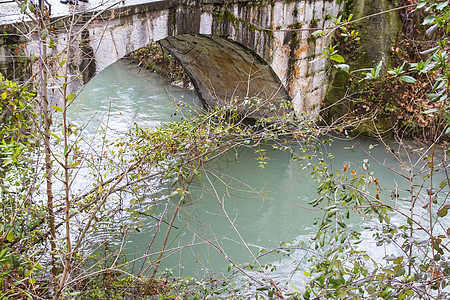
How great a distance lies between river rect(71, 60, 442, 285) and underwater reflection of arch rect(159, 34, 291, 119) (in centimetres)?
76

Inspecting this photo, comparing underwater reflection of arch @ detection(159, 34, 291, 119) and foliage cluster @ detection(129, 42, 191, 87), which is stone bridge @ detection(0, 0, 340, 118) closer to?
underwater reflection of arch @ detection(159, 34, 291, 119)

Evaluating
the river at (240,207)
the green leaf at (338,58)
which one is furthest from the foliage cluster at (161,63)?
the green leaf at (338,58)

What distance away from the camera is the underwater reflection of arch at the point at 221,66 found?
5.50 meters

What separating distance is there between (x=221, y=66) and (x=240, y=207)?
239 cm

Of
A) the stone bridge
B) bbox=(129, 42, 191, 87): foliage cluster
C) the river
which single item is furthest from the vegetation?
bbox=(129, 42, 191, 87): foliage cluster

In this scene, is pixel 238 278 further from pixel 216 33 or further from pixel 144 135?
pixel 216 33

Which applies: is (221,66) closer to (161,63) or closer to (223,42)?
(223,42)

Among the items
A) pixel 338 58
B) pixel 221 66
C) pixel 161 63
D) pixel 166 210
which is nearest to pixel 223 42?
pixel 221 66

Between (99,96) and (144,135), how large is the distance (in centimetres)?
553

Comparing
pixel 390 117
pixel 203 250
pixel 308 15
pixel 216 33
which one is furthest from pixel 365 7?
pixel 203 250

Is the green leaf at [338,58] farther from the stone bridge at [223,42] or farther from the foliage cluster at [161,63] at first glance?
the foliage cluster at [161,63]

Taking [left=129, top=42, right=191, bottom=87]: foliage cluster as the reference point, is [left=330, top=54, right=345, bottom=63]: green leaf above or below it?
above

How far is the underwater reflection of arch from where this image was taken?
18.0ft

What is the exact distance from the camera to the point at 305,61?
606 centimetres
